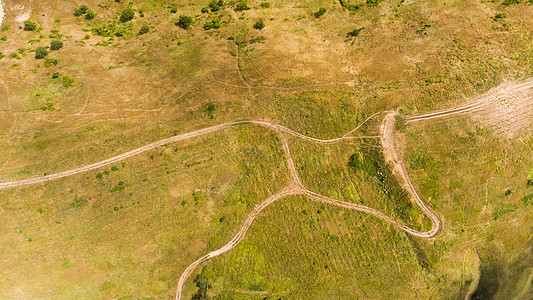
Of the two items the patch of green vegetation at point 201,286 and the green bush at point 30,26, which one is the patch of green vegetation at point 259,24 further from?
the patch of green vegetation at point 201,286

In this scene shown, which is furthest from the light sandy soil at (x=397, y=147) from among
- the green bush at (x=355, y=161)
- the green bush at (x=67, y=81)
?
the green bush at (x=67, y=81)

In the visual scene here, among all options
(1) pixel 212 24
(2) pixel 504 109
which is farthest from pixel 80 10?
(2) pixel 504 109

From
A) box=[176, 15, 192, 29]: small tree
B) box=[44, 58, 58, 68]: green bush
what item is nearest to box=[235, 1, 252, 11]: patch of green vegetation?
box=[176, 15, 192, 29]: small tree

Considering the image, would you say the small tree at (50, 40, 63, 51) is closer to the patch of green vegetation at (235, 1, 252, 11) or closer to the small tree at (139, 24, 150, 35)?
the small tree at (139, 24, 150, 35)

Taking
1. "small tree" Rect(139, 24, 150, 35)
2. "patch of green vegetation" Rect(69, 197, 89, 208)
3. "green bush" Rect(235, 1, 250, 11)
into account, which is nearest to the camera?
"patch of green vegetation" Rect(69, 197, 89, 208)

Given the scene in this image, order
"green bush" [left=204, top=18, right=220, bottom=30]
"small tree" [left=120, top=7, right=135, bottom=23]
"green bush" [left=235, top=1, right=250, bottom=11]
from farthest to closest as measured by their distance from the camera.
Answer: "small tree" [left=120, top=7, right=135, bottom=23] → "green bush" [left=235, top=1, right=250, bottom=11] → "green bush" [left=204, top=18, right=220, bottom=30]

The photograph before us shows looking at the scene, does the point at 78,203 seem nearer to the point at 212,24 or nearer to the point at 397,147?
the point at 212,24
